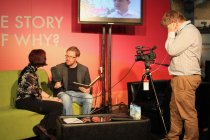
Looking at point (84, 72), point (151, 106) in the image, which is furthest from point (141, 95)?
point (84, 72)

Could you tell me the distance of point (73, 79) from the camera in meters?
4.43

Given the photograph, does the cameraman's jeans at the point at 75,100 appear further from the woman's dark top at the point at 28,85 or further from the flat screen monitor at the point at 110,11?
the flat screen monitor at the point at 110,11

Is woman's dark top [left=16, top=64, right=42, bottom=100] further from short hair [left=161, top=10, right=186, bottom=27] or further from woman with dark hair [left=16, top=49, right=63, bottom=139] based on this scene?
short hair [left=161, top=10, right=186, bottom=27]

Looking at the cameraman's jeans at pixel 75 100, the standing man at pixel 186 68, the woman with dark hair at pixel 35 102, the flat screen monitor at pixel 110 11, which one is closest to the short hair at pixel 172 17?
the standing man at pixel 186 68

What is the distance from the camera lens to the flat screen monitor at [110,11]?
14.9 feet

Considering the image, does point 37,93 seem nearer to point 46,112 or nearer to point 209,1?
point 46,112

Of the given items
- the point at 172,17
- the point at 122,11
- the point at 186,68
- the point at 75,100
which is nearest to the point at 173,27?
the point at 172,17

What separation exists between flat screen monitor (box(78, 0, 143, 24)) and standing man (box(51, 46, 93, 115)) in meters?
0.55

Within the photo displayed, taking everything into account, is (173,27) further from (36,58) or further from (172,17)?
(36,58)

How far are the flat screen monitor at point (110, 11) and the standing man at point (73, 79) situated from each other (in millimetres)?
546

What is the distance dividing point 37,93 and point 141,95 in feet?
4.93

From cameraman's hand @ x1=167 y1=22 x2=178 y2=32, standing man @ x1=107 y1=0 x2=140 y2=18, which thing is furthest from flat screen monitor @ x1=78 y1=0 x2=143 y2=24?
cameraman's hand @ x1=167 y1=22 x2=178 y2=32

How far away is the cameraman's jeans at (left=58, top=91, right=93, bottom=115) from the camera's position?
396cm

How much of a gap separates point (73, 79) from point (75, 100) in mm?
355
